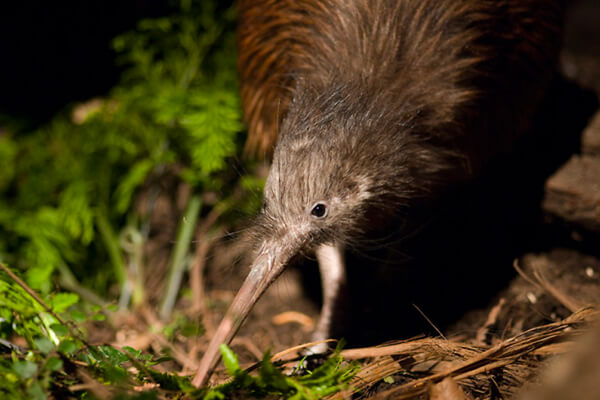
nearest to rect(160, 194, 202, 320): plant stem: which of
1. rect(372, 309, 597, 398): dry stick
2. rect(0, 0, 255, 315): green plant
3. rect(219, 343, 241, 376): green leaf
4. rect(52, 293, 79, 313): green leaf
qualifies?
rect(0, 0, 255, 315): green plant

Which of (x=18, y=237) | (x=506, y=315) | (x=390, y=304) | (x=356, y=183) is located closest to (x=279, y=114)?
(x=356, y=183)

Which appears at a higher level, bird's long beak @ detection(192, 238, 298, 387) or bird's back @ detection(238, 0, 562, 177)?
bird's back @ detection(238, 0, 562, 177)

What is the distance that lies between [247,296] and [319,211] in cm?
42

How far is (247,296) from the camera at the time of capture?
6.04ft

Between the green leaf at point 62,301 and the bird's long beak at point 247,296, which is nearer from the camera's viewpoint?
the bird's long beak at point 247,296

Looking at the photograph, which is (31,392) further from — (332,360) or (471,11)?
(471,11)

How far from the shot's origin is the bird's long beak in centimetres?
166

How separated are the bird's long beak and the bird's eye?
152mm

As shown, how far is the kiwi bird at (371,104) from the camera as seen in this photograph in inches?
76.6

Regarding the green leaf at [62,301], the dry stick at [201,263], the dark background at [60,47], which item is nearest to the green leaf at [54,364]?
the green leaf at [62,301]

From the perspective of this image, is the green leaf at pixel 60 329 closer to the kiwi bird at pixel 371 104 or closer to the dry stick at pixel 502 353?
the kiwi bird at pixel 371 104

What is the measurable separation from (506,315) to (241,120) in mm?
1699

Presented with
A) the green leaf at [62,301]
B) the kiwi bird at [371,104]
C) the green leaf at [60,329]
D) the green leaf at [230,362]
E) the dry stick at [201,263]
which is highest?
the kiwi bird at [371,104]

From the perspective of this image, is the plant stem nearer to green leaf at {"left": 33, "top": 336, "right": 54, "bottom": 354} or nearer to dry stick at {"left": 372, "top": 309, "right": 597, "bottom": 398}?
green leaf at {"left": 33, "top": 336, "right": 54, "bottom": 354}
